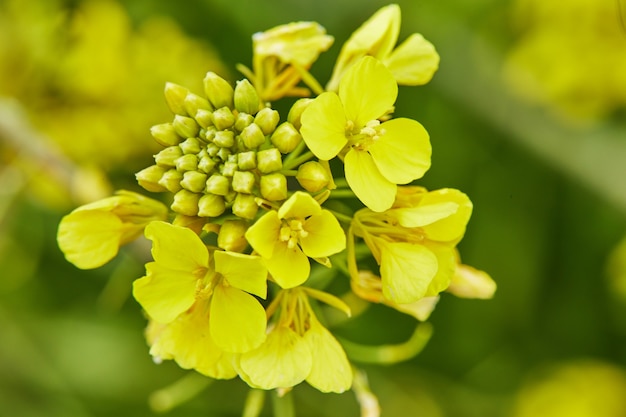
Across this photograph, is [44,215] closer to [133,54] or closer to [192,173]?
[133,54]

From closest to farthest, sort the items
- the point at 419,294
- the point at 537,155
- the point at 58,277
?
the point at 419,294
the point at 537,155
the point at 58,277

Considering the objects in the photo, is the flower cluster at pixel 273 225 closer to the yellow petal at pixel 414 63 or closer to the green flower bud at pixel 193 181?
the green flower bud at pixel 193 181

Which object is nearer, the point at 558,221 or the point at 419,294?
the point at 419,294

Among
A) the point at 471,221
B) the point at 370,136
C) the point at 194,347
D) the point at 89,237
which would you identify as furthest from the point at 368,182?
the point at 471,221

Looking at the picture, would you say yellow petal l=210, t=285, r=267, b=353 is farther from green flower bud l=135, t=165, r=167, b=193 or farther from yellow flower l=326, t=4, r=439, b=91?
yellow flower l=326, t=4, r=439, b=91

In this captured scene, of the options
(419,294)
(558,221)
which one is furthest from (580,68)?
(419,294)

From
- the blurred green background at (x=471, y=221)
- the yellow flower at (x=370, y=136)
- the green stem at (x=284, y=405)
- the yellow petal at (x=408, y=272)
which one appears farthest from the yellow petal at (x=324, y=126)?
the blurred green background at (x=471, y=221)

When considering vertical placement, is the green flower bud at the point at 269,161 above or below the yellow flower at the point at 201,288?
above
